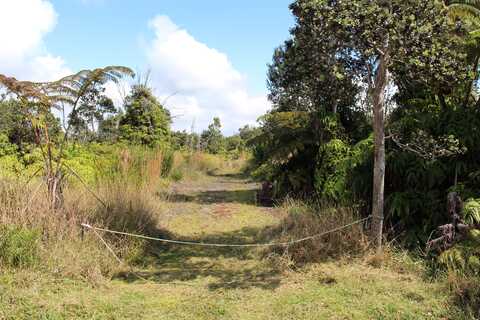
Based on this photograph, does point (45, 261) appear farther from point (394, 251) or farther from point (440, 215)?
point (440, 215)

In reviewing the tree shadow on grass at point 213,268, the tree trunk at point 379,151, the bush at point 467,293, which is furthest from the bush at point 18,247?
the bush at point 467,293

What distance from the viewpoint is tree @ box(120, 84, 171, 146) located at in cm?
1345

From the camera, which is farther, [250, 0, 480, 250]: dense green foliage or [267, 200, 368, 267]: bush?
[267, 200, 368, 267]: bush

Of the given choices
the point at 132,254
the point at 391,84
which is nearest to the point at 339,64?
the point at 391,84

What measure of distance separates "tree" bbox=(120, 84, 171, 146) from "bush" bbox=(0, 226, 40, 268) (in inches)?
360

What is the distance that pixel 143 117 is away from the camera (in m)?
13.8

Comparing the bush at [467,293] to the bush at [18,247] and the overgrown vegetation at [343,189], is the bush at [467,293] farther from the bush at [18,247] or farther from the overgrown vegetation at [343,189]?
the bush at [18,247]

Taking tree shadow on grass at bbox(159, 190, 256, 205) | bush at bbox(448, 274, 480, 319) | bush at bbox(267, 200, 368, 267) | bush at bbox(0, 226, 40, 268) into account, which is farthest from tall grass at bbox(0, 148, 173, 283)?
bush at bbox(448, 274, 480, 319)

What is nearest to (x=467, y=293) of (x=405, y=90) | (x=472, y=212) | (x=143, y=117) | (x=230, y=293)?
(x=472, y=212)

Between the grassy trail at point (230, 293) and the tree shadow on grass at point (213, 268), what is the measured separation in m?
0.01

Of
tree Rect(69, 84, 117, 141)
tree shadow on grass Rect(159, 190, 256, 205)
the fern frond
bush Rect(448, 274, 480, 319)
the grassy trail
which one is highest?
tree Rect(69, 84, 117, 141)

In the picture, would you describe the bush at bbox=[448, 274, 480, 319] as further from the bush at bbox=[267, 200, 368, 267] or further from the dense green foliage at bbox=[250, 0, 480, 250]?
the bush at bbox=[267, 200, 368, 267]

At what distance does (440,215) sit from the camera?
486 cm

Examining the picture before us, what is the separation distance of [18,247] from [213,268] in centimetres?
224
